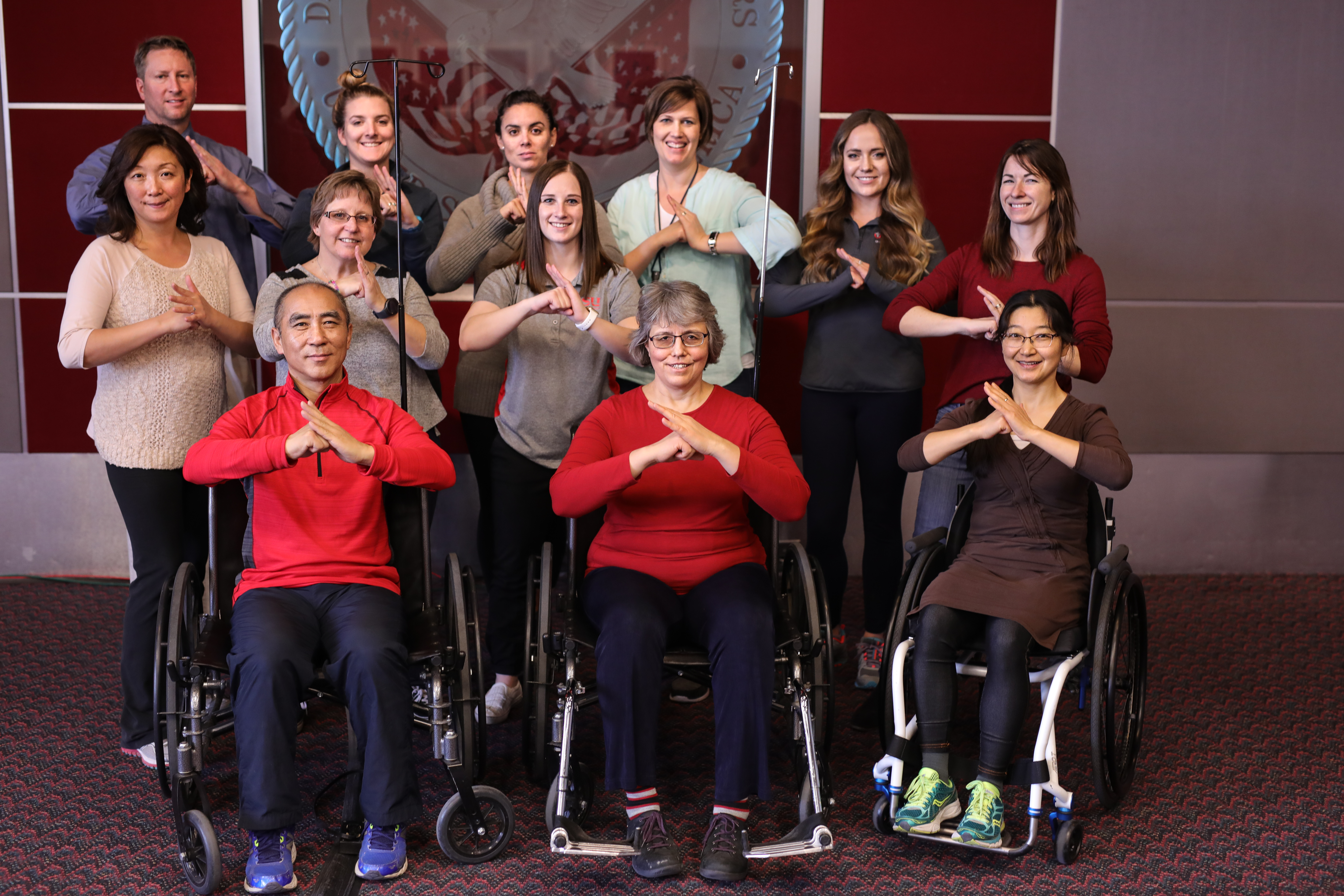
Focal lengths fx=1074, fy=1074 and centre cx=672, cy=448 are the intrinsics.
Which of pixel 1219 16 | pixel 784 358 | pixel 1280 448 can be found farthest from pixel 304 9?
pixel 1280 448

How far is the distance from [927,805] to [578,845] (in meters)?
0.73

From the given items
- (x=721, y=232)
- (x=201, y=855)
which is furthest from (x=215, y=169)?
(x=201, y=855)

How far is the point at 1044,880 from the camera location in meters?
2.20

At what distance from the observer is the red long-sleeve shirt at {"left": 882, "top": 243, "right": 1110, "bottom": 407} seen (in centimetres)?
275

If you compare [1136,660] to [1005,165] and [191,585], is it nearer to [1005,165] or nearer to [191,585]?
[1005,165]

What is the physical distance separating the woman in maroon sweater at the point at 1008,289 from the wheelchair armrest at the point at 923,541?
242mm

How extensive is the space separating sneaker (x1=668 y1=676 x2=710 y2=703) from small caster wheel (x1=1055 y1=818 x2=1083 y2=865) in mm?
1075

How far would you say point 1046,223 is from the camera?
2846 millimetres

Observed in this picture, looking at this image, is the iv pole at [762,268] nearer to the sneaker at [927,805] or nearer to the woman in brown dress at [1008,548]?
the woman in brown dress at [1008,548]

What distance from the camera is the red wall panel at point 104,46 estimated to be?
3.78m

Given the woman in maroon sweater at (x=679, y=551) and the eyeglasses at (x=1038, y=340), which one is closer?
the woman in maroon sweater at (x=679, y=551)

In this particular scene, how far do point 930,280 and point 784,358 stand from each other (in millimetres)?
1211

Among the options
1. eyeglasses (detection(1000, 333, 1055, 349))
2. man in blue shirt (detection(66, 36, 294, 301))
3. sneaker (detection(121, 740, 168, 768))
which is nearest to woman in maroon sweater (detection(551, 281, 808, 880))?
eyeglasses (detection(1000, 333, 1055, 349))

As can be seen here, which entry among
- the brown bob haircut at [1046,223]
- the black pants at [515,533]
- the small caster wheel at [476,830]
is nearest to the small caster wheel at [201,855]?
the small caster wheel at [476,830]
